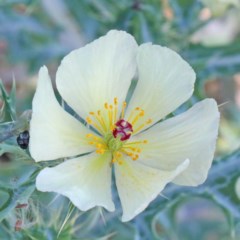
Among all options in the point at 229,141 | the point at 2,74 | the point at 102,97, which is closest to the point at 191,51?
the point at 229,141

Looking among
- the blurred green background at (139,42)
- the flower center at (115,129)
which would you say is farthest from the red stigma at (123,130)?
the blurred green background at (139,42)

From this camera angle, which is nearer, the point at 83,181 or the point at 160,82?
the point at 83,181

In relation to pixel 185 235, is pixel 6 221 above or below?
above

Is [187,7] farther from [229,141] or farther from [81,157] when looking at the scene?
[81,157]

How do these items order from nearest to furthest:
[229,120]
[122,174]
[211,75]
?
[122,174] < [211,75] < [229,120]

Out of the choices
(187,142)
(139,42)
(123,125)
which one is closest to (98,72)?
(123,125)

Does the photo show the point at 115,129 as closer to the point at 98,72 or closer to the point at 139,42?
the point at 98,72

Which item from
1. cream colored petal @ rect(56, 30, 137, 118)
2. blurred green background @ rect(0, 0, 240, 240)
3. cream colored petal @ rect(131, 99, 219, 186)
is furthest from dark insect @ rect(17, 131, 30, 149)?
cream colored petal @ rect(131, 99, 219, 186)
